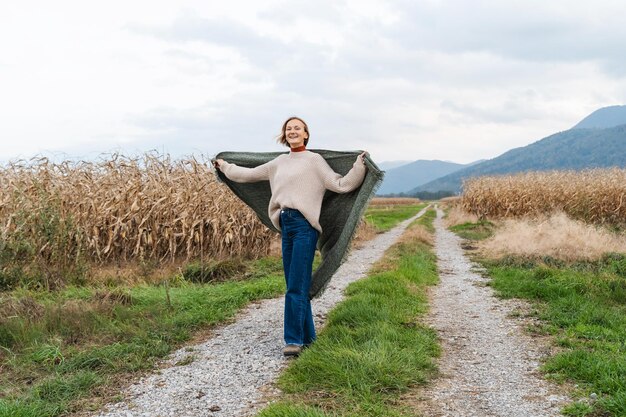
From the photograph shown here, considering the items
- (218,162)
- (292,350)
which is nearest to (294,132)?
(218,162)

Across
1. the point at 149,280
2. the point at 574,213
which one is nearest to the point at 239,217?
the point at 149,280

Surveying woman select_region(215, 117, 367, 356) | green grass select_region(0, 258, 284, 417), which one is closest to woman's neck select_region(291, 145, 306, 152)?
woman select_region(215, 117, 367, 356)

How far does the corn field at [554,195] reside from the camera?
76.2 ft

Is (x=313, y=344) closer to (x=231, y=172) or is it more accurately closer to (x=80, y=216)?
(x=231, y=172)

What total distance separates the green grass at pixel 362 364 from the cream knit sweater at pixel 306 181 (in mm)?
1281

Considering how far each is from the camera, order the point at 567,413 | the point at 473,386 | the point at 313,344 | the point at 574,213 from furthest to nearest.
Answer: the point at 574,213 → the point at 313,344 → the point at 473,386 → the point at 567,413

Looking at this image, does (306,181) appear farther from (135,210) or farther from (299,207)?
(135,210)

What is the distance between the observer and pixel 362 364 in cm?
487

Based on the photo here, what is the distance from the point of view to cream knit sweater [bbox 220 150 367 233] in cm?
586

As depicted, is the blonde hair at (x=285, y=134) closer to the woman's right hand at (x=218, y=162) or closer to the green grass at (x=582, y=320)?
the woman's right hand at (x=218, y=162)

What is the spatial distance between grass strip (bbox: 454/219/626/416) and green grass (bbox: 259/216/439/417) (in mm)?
1296

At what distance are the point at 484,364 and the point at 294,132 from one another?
3.11 meters

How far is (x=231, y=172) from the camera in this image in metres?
6.65

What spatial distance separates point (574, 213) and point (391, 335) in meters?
20.3
